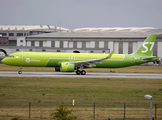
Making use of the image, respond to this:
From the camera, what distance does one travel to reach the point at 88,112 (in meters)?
18.9

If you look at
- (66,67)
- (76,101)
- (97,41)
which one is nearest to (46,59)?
(66,67)

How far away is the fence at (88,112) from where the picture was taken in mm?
17719

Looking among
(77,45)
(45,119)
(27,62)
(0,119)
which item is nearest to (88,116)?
(45,119)

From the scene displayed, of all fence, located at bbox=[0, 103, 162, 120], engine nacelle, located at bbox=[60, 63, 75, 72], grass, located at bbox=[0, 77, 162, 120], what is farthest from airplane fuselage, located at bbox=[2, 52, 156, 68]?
fence, located at bbox=[0, 103, 162, 120]

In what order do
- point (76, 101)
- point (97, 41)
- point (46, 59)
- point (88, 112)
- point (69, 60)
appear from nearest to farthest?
point (88, 112)
point (76, 101)
point (46, 59)
point (69, 60)
point (97, 41)

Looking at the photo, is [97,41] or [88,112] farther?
[97,41]

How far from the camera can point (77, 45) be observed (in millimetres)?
104562

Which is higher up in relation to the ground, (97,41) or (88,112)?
(97,41)

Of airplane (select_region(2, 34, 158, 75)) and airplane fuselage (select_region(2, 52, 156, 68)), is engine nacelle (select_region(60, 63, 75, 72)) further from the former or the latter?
airplane fuselage (select_region(2, 52, 156, 68))

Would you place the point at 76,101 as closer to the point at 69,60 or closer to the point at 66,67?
the point at 66,67

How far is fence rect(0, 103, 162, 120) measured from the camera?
698 inches

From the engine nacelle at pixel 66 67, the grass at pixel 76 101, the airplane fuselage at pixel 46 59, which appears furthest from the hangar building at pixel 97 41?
the grass at pixel 76 101

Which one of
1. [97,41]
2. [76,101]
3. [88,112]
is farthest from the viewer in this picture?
[97,41]

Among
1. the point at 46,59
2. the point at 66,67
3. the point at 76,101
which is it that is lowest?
the point at 76,101
